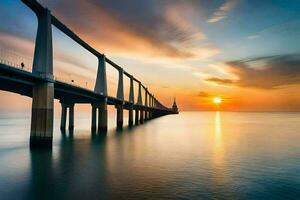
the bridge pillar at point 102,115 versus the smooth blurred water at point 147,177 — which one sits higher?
the bridge pillar at point 102,115

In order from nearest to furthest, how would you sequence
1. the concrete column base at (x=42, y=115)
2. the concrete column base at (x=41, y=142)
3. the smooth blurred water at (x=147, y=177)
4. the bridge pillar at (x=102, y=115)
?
the smooth blurred water at (x=147, y=177), the concrete column base at (x=42, y=115), the concrete column base at (x=41, y=142), the bridge pillar at (x=102, y=115)

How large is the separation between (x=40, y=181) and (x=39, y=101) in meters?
17.2

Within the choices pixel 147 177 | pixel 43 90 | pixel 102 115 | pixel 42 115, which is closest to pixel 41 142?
pixel 42 115

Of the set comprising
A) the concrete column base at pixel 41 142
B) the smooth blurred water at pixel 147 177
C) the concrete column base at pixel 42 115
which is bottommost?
the smooth blurred water at pixel 147 177

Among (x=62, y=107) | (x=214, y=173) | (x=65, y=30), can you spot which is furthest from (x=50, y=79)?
(x=62, y=107)

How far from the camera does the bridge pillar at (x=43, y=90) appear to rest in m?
37.2

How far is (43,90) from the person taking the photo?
122 feet

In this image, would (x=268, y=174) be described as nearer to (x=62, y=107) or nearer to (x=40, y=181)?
(x=40, y=181)

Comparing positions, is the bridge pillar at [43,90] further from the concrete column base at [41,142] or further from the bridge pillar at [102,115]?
the bridge pillar at [102,115]

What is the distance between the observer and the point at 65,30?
50.6m

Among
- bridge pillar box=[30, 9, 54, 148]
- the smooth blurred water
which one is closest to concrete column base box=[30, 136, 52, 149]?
bridge pillar box=[30, 9, 54, 148]

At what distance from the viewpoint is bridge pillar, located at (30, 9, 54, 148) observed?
3716 centimetres

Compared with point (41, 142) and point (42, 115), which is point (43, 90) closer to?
point (42, 115)

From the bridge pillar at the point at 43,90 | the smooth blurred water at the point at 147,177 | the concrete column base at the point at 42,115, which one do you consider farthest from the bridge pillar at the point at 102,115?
the smooth blurred water at the point at 147,177
